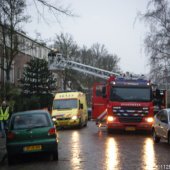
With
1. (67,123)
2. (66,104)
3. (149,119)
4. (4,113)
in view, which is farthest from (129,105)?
(66,104)

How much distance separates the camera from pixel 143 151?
1806cm

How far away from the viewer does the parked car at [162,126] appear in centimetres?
→ 1991

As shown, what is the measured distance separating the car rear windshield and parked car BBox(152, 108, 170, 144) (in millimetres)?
6117

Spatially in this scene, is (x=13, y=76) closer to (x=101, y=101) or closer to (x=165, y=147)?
(x=101, y=101)

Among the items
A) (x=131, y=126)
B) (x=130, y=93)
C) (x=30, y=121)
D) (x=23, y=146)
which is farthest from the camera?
(x=130, y=93)

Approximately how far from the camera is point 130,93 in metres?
27.5

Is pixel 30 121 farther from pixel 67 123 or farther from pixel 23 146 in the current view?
pixel 67 123

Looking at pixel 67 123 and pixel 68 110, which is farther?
pixel 68 110

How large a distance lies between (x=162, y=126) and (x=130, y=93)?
22.9 ft

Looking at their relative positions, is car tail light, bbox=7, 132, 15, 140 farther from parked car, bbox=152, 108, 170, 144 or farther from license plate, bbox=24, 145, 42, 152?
parked car, bbox=152, 108, 170, 144

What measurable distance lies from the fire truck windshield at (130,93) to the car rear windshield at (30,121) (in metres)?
12.1

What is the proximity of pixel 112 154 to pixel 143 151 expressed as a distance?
159 cm

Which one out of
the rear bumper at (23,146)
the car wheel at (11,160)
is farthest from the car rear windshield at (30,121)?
the car wheel at (11,160)

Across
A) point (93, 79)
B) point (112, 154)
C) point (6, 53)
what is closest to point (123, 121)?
point (112, 154)
